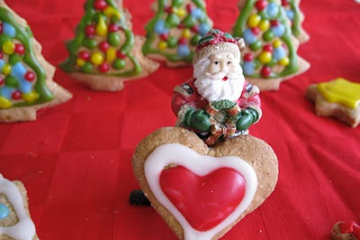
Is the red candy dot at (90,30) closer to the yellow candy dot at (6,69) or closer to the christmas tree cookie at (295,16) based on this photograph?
the yellow candy dot at (6,69)

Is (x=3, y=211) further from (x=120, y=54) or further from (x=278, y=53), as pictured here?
(x=278, y=53)

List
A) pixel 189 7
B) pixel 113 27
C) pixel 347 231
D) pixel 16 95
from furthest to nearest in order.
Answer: pixel 189 7, pixel 113 27, pixel 16 95, pixel 347 231

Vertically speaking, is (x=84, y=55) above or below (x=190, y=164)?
below

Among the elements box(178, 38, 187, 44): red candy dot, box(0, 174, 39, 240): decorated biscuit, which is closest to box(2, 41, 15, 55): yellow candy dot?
box(0, 174, 39, 240): decorated biscuit

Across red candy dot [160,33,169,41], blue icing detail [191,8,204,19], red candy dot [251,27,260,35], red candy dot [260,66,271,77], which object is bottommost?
red candy dot [160,33,169,41]

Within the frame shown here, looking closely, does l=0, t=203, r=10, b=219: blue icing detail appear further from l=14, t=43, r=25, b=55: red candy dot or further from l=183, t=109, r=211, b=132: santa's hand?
l=14, t=43, r=25, b=55: red candy dot

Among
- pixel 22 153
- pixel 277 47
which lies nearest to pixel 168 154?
pixel 22 153

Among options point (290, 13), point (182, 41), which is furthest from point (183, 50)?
point (290, 13)
